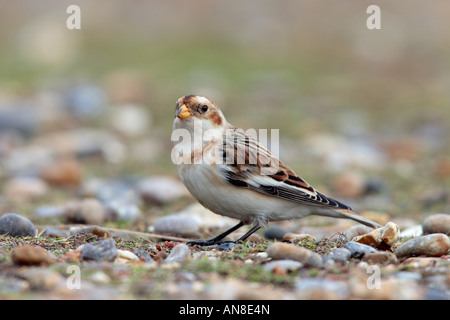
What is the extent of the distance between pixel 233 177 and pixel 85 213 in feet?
4.76

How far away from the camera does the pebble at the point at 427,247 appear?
3.69 metres

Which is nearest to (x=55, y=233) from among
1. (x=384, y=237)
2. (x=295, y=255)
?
(x=295, y=255)

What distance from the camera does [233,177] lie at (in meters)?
4.28

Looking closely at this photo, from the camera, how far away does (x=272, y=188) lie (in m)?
4.39

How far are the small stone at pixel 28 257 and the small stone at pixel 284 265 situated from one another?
1.06 metres

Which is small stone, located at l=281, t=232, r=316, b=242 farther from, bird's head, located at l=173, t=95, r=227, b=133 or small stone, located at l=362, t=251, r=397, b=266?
bird's head, located at l=173, t=95, r=227, b=133

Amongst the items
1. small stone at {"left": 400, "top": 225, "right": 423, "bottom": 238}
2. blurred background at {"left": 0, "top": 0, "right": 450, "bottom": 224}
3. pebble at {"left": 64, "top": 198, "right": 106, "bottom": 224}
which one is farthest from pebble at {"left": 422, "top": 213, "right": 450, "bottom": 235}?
pebble at {"left": 64, "top": 198, "right": 106, "bottom": 224}

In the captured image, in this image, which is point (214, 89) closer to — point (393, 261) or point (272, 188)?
point (272, 188)

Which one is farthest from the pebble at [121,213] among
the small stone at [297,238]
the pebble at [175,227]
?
the small stone at [297,238]

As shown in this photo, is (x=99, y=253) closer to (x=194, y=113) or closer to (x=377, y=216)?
(x=194, y=113)

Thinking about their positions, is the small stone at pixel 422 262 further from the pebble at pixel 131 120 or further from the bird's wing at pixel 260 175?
the pebble at pixel 131 120

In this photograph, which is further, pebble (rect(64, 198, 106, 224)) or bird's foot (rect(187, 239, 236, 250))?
pebble (rect(64, 198, 106, 224))

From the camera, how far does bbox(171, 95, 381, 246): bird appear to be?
4.24m

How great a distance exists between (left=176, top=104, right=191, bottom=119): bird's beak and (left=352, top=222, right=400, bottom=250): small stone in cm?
133
